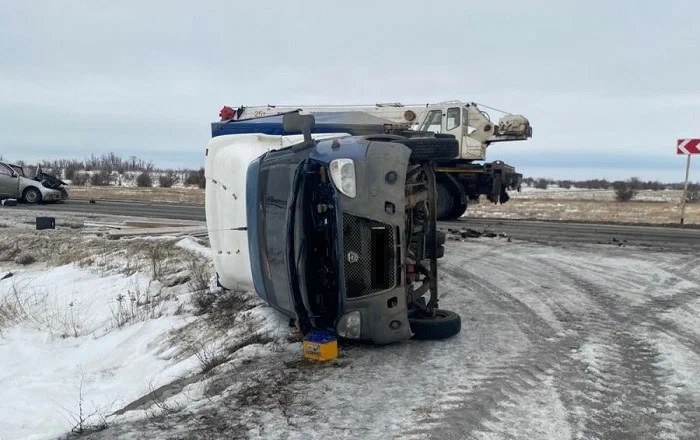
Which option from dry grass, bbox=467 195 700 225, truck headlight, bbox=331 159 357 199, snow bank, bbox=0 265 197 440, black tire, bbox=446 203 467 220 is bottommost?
snow bank, bbox=0 265 197 440

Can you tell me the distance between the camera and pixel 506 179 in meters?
15.8

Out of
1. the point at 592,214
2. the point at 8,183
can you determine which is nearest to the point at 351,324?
the point at 592,214

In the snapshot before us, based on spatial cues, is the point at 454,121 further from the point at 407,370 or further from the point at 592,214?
the point at 407,370

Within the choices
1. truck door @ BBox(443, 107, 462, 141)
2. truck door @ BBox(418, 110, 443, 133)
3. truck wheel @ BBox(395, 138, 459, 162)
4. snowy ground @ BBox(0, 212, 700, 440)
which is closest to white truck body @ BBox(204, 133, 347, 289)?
snowy ground @ BBox(0, 212, 700, 440)

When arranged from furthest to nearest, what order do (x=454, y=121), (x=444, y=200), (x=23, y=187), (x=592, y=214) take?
(x=592, y=214) < (x=23, y=187) < (x=454, y=121) < (x=444, y=200)

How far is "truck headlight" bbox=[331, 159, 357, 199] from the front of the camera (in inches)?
168

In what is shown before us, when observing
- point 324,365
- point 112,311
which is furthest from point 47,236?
point 324,365

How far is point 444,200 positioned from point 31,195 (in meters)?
16.7

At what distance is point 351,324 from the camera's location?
4.46 m

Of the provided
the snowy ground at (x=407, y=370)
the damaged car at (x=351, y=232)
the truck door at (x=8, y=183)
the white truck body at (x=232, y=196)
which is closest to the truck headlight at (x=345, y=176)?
the damaged car at (x=351, y=232)

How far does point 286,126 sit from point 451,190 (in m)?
10.8

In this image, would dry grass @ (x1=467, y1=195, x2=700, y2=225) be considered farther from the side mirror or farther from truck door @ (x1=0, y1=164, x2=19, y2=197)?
truck door @ (x1=0, y1=164, x2=19, y2=197)

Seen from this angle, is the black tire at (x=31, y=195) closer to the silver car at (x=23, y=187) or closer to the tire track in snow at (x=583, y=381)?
the silver car at (x=23, y=187)

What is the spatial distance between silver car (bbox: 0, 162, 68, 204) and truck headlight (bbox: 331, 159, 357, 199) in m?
21.8
